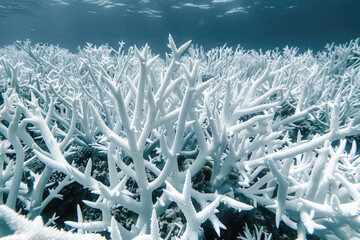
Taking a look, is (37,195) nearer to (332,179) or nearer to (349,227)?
→ (332,179)

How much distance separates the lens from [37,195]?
1813mm

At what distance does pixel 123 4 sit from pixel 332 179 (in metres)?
34.3

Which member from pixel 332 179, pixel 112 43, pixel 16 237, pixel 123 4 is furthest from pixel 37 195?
pixel 112 43

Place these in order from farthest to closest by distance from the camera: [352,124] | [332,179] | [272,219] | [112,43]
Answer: [112,43] < [272,219] < [352,124] < [332,179]

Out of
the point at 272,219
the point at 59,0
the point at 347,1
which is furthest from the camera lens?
the point at 347,1

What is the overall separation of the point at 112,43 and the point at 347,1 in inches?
2326

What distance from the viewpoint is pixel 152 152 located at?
8.36 ft

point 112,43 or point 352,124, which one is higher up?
point 112,43

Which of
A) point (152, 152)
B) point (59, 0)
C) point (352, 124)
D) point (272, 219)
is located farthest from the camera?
point (59, 0)

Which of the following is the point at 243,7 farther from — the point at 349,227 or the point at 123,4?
the point at 349,227

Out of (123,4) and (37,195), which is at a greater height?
(123,4)

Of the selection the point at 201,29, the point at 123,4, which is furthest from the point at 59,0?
the point at 201,29

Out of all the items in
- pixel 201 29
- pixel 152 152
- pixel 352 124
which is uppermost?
pixel 201 29

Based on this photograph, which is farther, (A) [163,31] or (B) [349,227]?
(A) [163,31]
